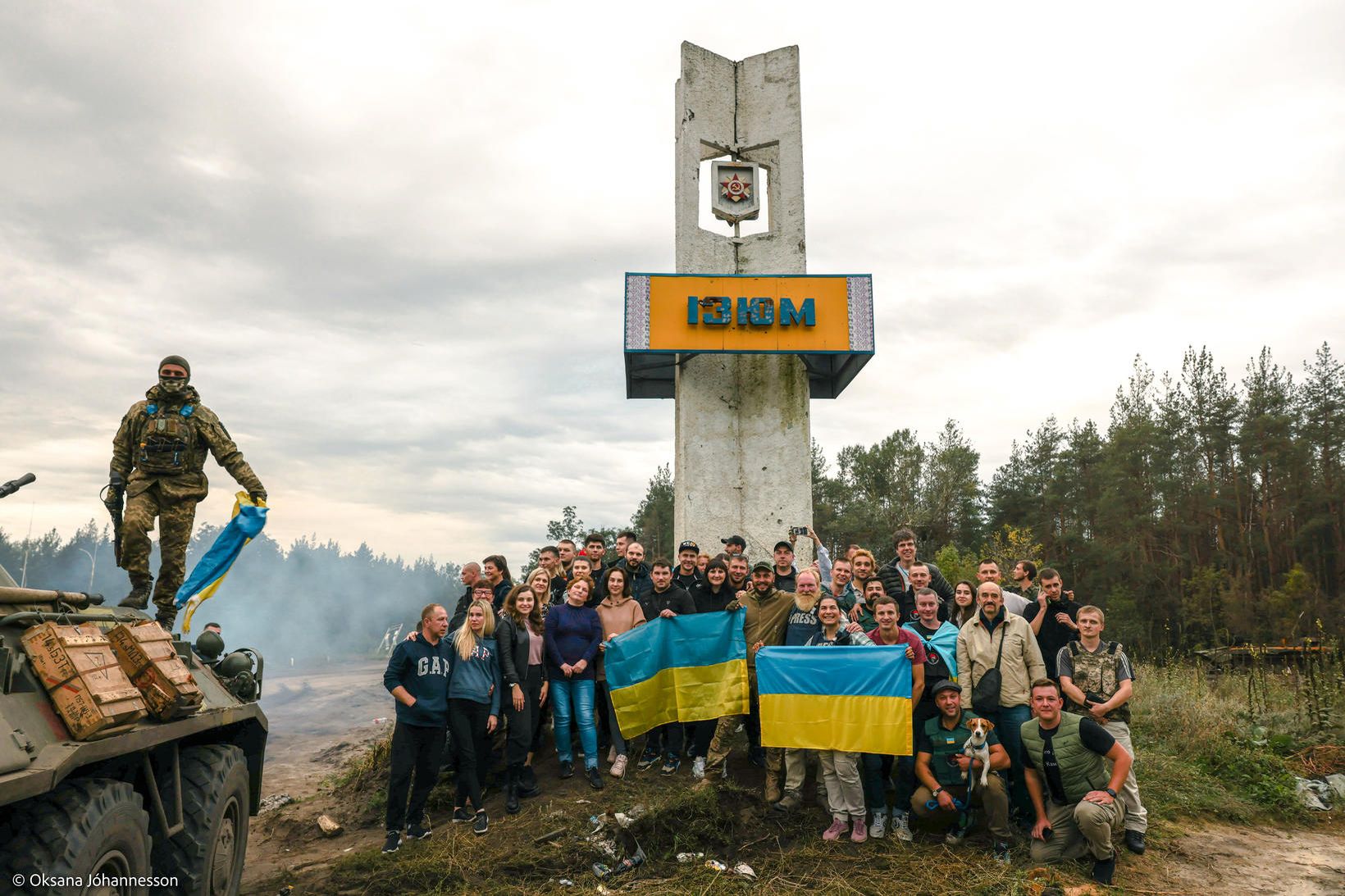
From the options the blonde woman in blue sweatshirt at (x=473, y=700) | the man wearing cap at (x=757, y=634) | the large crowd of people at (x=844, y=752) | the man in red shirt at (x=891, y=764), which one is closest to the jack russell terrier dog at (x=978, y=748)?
the large crowd of people at (x=844, y=752)

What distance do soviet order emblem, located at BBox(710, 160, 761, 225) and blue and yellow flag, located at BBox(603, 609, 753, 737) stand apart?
9.37m

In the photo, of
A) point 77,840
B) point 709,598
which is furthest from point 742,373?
point 77,840

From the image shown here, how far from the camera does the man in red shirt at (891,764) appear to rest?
6.63m

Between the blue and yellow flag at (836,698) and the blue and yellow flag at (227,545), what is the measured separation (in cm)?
474

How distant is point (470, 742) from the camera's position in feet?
23.3

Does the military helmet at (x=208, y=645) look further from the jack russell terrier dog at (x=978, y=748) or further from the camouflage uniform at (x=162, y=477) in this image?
the jack russell terrier dog at (x=978, y=748)

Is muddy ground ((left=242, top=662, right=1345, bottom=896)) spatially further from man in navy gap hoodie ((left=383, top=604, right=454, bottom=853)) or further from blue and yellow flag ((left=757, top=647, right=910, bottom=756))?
blue and yellow flag ((left=757, top=647, right=910, bottom=756))

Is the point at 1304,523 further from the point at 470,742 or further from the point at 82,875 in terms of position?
the point at 82,875

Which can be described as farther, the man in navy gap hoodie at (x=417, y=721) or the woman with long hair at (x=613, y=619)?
the woman with long hair at (x=613, y=619)

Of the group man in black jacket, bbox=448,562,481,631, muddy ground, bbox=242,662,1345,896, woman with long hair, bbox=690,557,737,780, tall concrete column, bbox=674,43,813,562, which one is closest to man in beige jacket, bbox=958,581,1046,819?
muddy ground, bbox=242,662,1345,896

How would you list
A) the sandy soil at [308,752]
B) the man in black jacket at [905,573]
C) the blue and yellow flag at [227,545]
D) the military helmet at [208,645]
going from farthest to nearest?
the man in black jacket at [905,573] < the sandy soil at [308,752] < the blue and yellow flag at [227,545] < the military helmet at [208,645]

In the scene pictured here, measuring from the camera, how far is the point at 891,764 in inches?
279

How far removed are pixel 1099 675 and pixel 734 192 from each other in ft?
36.7

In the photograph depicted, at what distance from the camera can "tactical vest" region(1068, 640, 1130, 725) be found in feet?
21.6
